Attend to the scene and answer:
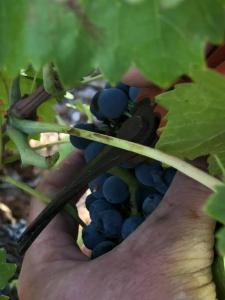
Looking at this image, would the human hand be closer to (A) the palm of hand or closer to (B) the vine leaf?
(A) the palm of hand

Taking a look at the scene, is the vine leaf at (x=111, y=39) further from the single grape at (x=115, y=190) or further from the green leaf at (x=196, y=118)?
the single grape at (x=115, y=190)

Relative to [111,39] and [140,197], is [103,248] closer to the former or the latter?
[140,197]

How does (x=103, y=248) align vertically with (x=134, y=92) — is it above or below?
below

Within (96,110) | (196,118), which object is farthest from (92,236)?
(196,118)

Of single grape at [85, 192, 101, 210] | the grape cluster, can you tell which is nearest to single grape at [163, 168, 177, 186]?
the grape cluster

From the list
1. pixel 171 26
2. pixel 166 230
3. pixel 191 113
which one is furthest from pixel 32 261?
pixel 171 26

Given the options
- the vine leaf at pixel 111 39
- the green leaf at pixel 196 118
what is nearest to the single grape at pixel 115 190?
the green leaf at pixel 196 118

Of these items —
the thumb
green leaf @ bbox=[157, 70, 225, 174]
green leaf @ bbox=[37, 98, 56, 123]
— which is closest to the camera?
green leaf @ bbox=[157, 70, 225, 174]
